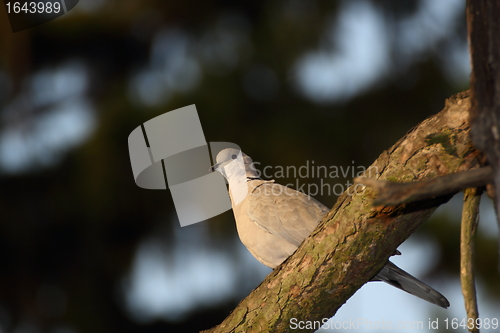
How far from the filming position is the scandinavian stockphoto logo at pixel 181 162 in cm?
428

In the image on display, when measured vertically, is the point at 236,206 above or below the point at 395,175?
below

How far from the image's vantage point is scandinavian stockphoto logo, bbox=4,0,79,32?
15.0 ft

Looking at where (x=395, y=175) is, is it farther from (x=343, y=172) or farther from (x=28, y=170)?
(x=28, y=170)

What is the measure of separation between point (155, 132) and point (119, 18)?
5.08 feet

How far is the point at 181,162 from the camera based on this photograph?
4516 millimetres

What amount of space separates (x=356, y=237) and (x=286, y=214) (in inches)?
50.1

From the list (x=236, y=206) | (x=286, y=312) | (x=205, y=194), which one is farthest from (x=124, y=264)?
(x=286, y=312)

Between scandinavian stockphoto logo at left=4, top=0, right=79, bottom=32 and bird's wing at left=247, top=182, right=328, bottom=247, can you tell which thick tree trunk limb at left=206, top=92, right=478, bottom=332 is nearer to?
bird's wing at left=247, top=182, right=328, bottom=247

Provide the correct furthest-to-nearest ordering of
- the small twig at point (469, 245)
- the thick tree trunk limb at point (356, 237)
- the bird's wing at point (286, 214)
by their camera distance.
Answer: the bird's wing at point (286, 214)
the thick tree trunk limb at point (356, 237)
the small twig at point (469, 245)

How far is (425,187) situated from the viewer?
4.16 ft

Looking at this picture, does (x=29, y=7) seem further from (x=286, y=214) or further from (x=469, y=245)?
(x=469, y=245)

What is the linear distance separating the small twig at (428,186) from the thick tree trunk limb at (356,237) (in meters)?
Answer: 0.63

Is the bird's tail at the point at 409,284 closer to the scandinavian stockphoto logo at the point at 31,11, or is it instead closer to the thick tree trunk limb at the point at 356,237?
the thick tree trunk limb at the point at 356,237

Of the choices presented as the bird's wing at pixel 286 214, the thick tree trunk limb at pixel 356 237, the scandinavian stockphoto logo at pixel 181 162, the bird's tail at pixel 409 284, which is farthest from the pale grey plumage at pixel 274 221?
the scandinavian stockphoto logo at pixel 181 162
